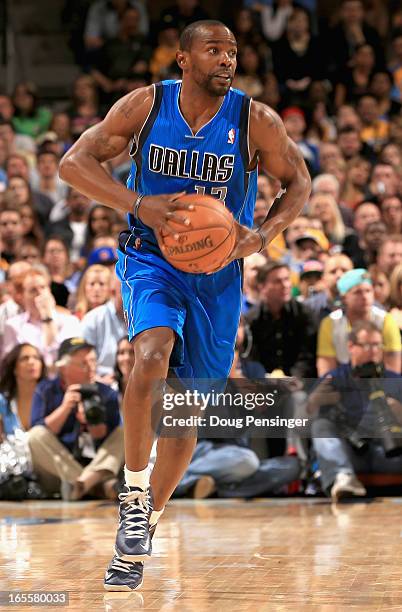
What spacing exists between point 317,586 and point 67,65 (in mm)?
10607

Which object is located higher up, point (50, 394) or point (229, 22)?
point (229, 22)

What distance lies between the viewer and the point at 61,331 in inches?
307

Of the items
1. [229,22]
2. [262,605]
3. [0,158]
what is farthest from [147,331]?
[229,22]

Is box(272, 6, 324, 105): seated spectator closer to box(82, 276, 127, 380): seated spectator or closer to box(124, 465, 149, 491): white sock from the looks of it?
box(82, 276, 127, 380): seated spectator

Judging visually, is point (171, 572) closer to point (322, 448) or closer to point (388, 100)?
point (322, 448)

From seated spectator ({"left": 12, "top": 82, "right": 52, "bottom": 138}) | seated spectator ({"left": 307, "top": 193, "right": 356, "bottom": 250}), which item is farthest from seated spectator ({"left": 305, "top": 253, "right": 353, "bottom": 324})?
seated spectator ({"left": 12, "top": 82, "right": 52, "bottom": 138})

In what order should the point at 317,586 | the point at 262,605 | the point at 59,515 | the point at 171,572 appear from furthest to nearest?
the point at 59,515
the point at 171,572
the point at 317,586
the point at 262,605

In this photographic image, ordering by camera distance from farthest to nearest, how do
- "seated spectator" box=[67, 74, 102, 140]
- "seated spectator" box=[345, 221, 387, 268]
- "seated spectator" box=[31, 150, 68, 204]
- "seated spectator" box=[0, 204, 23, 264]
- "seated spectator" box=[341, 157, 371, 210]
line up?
"seated spectator" box=[67, 74, 102, 140]
"seated spectator" box=[31, 150, 68, 204]
"seated spectator" box=[341, 157, 371, 210]
"seated spectator" box=[0, 204, 23, 264]
"seated spectator" box=[345, 221, 387, 268]

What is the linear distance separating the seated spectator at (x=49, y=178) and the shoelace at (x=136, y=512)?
660cm

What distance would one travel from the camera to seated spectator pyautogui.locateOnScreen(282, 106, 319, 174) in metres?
11.0

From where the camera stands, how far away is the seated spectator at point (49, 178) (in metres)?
10.6

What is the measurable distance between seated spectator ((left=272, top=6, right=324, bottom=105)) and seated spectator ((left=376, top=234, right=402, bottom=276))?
459cm

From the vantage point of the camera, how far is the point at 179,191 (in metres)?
4.43

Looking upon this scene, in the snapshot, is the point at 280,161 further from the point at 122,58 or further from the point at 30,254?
the point at 122,58
